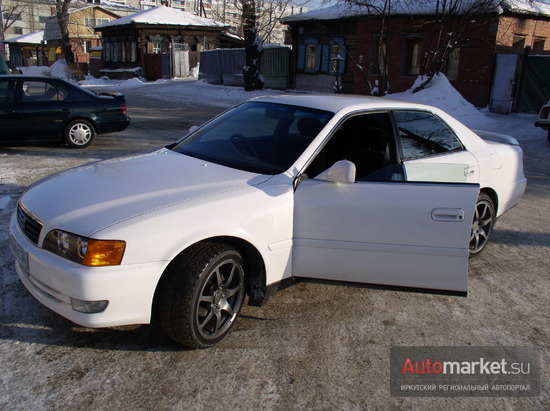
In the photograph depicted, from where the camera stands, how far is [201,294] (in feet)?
9.95

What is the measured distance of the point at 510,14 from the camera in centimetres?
1900

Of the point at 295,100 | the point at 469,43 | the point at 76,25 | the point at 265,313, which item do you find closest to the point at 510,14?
the point at 469,43

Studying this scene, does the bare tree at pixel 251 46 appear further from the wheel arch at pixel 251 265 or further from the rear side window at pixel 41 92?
the wheel arch at pixel 251 265

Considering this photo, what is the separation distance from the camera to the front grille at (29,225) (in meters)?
3.03

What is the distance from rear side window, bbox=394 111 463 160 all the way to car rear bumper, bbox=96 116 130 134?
7.22 metres

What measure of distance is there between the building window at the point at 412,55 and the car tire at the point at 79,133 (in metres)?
16.3

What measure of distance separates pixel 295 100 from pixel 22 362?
2861 mm

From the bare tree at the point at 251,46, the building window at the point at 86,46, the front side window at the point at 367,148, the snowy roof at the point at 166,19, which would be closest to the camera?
the front side window at the point at 367,148

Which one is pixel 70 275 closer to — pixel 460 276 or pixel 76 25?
pixel 460 276

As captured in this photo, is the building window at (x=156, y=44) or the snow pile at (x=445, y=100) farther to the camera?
the building window at (x=156, y=44)

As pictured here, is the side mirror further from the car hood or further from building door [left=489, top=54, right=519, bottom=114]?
building door [left=489, top=54, right=519, bottom=114]

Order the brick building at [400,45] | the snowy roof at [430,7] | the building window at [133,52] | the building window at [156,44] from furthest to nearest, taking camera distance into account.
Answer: the building window at [133,52] < the building window at [156,44] < the brick building at [400,45] < the snowy roof at [430,7]

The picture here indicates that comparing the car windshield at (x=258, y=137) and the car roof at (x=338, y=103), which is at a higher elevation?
the car roof at (x=338, y=103)

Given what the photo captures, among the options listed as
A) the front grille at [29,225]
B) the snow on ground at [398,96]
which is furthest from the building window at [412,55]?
the front grille at [29,225]
